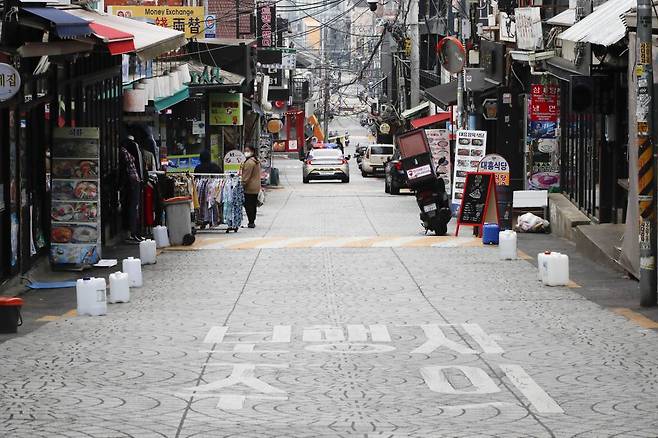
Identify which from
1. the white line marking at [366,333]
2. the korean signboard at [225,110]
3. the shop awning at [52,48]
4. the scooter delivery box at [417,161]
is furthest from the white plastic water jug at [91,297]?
the korean signboard at [225,110]

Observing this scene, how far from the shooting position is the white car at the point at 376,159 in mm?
77375

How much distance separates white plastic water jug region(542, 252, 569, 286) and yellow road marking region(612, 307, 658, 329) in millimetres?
2479

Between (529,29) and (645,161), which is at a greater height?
(529,29)

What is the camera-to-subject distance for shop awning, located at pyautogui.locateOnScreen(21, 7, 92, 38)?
16.5 m

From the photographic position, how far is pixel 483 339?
13.6 metres

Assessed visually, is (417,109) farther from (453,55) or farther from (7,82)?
(7,82)

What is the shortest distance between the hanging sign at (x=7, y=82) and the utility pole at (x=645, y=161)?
7364 millimetres

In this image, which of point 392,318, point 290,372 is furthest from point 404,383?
point 392,318

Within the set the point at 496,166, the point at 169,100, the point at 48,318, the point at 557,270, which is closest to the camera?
the point at 48,318

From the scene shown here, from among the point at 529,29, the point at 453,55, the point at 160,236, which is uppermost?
the point at 529,29

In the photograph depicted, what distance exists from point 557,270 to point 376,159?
194 ft

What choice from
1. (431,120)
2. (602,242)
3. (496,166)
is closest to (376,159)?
(431,120)

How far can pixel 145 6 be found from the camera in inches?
1710

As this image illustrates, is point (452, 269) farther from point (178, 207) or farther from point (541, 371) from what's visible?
point (541, 371)
